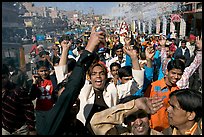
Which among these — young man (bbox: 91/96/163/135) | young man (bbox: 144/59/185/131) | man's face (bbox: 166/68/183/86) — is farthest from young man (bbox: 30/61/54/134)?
young man (bbox: 91/96/163/135)

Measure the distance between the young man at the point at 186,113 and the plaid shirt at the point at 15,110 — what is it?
37.6 inches

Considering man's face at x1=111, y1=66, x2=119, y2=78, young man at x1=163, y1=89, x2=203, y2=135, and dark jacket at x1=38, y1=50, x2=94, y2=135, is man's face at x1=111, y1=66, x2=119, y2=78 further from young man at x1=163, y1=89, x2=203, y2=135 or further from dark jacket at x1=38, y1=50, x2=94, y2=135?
dark jacket at x1=38, y1=50, x2=94, y2=135

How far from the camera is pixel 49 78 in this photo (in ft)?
13.5

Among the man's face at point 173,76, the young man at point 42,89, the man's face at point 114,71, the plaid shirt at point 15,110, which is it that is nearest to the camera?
the plaid shirt at point 15,110

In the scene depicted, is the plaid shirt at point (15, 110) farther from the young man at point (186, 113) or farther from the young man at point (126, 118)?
the young man at point (186, 113)

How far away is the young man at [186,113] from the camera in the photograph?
200cm

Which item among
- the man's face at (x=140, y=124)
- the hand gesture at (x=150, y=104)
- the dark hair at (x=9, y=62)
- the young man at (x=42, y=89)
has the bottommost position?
the young man at (x=42, y=89)

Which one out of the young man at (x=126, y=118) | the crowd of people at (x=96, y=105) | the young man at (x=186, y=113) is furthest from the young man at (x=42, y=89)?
the young man at (x=186, y=113)

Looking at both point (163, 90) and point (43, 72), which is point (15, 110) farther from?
point (43, 72)

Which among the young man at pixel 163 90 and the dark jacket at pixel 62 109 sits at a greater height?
the dark jacket at pixel 62 109

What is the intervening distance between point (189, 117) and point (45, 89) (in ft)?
7.51

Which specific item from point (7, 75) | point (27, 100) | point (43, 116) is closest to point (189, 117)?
point (43, 116)

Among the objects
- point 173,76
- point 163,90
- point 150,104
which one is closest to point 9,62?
point 150,104

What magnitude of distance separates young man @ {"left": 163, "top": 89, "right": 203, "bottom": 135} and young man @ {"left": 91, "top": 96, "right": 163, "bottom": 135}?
0.70 ft
